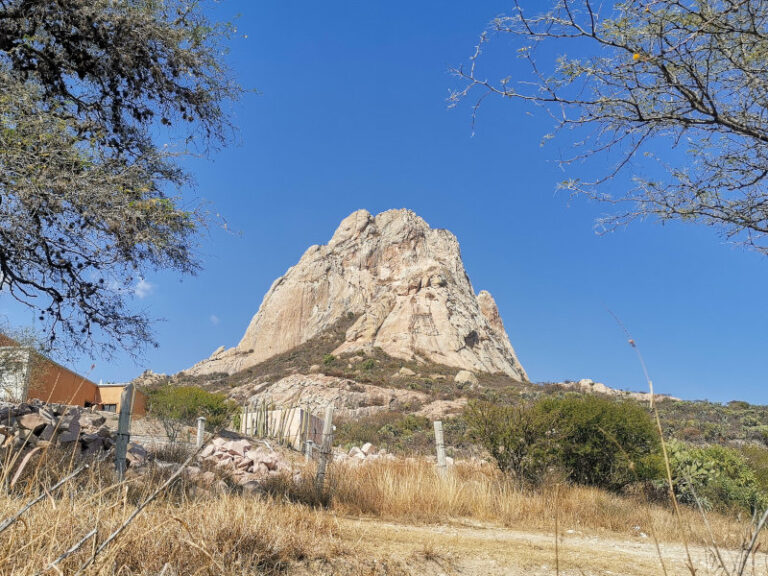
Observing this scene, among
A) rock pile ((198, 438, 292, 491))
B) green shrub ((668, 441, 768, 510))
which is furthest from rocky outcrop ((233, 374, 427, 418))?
green shrub ((668, 441, 768, 510))

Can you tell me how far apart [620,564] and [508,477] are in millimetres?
5443

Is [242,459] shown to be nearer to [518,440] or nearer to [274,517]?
[518,440]

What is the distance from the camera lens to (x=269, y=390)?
157 ft

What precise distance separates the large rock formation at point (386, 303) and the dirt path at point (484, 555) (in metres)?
50.0

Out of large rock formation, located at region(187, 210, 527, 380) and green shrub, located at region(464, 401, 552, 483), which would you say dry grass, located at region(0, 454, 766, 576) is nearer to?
green shrub, located at region(464, 401, 552, 483)

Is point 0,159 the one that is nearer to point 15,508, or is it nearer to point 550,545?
point 15,508

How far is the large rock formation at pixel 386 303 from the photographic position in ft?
202

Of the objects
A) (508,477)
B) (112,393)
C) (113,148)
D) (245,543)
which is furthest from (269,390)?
(245,543)

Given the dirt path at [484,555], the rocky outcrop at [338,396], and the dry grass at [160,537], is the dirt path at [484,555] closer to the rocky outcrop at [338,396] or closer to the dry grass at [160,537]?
the dry grass at [160,537]

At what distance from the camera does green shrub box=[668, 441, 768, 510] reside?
1168cm

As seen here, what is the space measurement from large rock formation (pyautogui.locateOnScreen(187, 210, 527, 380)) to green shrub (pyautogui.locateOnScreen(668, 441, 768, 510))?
144 feet

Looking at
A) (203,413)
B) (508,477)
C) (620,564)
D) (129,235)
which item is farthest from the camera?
(203,413)

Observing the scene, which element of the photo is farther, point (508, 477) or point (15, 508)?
point (508, 477)

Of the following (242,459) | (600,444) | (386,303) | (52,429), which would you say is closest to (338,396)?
(242,459)
